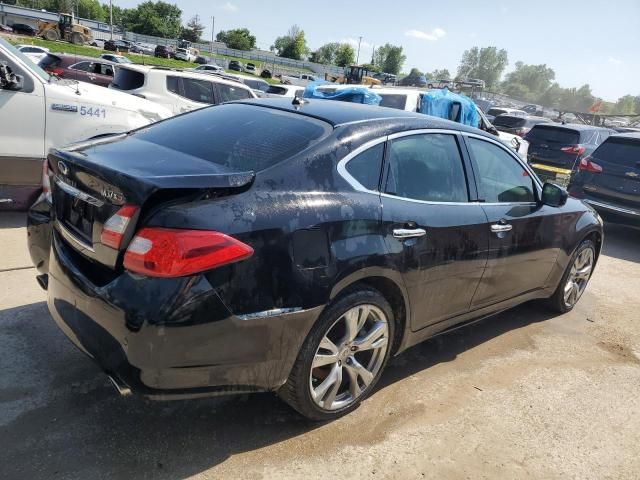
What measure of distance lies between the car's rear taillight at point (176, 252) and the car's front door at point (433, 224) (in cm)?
98

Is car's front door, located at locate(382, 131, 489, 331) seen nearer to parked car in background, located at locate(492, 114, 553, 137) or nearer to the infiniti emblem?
the infiniti emblem

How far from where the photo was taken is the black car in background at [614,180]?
25.1 ft

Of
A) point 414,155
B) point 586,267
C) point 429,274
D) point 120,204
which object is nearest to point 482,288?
point 429,274

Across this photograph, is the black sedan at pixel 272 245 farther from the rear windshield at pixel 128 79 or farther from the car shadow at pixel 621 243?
the rear windshield at pixel 128 79

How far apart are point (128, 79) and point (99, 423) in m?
8.41

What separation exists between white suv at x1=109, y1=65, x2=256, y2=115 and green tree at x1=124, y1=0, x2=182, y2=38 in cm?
9888

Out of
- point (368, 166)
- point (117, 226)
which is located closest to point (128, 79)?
point (368, 166)

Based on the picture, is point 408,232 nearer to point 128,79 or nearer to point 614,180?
point 614,180

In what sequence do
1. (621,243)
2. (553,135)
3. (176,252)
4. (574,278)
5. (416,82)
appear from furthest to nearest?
(416,82) → (553,135) → (621,243) → (574,278) → (176,252)

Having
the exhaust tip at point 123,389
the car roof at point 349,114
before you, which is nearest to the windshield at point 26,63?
the car roof at point 349,114

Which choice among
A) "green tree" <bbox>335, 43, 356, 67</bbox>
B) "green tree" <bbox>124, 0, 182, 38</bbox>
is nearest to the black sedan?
"green tree" <bbox>124, 0, 182, 38</bbox>

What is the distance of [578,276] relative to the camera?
497cm

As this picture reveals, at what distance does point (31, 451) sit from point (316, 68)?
95.2 m

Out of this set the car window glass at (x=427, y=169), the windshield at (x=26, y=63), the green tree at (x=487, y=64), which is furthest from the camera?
the green tree at (x=487, y=64)
